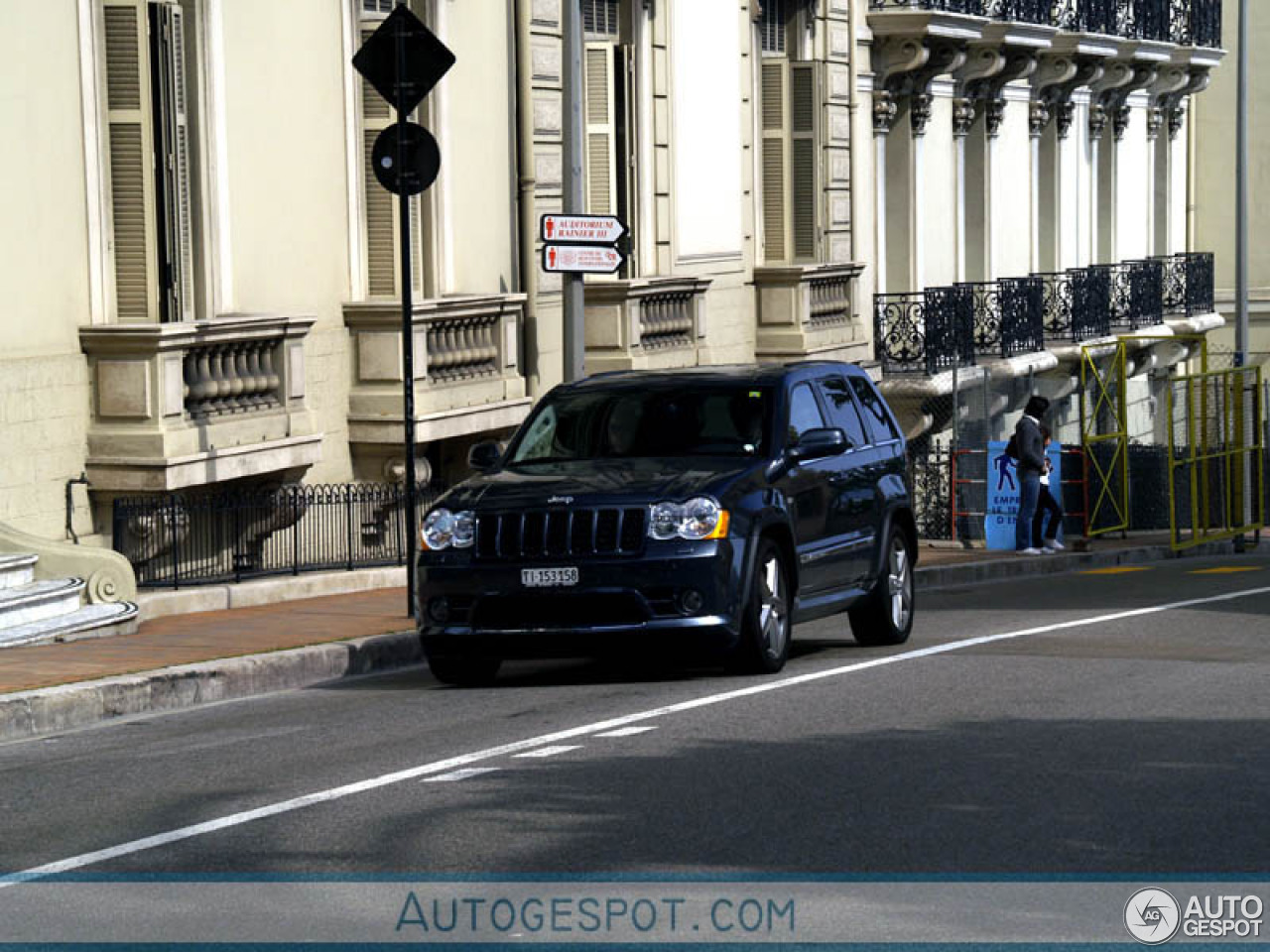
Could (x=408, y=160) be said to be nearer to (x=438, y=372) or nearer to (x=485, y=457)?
(x=485, y=457)

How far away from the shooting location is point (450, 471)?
23.8 m

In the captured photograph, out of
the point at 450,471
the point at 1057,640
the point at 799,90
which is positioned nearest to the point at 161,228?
the point at 450,471

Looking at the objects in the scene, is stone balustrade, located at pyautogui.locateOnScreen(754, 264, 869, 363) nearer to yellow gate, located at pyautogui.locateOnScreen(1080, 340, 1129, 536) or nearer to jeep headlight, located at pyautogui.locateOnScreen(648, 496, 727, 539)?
yellow gate, located at pyautogui.locateOnScreen(1080, 340, 1129, 536)

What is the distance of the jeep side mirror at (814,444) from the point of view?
14789 mm

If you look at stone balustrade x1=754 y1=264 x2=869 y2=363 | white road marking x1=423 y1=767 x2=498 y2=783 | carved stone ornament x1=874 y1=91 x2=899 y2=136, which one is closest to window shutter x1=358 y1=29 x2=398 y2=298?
stone balustrade x1=754 y1=264 x2=869 y2=363

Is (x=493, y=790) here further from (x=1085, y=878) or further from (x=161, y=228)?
(x=161, y=228)

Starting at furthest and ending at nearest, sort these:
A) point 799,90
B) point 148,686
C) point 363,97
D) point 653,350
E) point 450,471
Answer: point 799,90
point 653,350
point 450,471
point 363,97
point 148,686

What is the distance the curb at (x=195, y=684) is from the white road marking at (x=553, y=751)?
2969 millimetres

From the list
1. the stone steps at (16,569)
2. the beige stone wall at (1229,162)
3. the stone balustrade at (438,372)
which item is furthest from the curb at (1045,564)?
the beige stone wall at (1229,162)

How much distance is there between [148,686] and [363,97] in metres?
8.95

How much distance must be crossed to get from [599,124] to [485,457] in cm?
1163

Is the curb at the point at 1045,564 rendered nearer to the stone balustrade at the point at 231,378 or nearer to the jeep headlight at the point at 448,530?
the stone balustrade at the point at 231,378

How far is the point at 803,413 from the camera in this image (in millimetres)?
15430

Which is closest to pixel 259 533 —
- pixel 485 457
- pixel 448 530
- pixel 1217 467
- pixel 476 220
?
pixel 476 220
